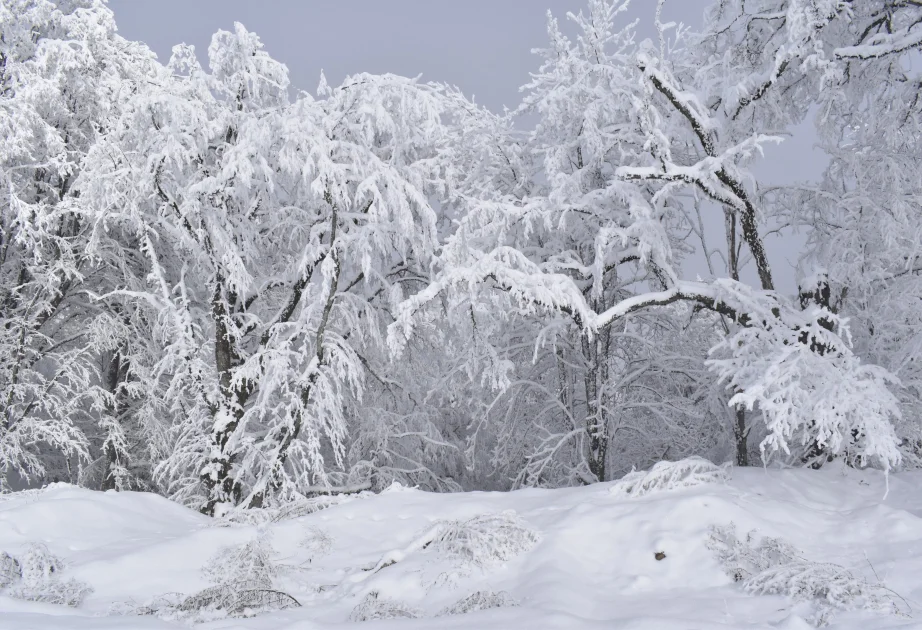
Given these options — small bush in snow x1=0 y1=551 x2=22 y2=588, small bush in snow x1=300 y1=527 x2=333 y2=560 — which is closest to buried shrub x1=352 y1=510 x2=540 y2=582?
small bush in snow x1=300 y1=527 x2=333 y2=560

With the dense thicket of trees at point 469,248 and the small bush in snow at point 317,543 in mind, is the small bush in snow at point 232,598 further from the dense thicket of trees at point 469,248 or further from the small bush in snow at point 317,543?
the dense thicket of trees at point 469,248

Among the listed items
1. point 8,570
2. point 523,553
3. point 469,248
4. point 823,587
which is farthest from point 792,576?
point 8,570

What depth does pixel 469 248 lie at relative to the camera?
7.80 m

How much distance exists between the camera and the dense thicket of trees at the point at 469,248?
296 inches

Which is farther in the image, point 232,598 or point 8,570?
point 8,570

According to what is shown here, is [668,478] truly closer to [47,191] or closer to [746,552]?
[746,552]

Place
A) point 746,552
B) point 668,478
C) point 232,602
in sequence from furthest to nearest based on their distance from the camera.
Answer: point 668,478 < point 746,552 < point 232,602

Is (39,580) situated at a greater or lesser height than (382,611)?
greater

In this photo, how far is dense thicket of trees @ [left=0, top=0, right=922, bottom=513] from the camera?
24.7 ft

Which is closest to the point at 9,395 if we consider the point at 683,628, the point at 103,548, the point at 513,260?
the point at 103,548

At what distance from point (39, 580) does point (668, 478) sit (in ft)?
18.0

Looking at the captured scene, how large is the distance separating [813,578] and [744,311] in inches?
157

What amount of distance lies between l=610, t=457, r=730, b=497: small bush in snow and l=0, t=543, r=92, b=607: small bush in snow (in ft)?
15.2

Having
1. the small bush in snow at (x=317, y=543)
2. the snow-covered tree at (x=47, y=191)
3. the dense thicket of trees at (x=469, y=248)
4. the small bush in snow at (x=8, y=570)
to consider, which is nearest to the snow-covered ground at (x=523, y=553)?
the small bush in snow at (x=317, y=543)
